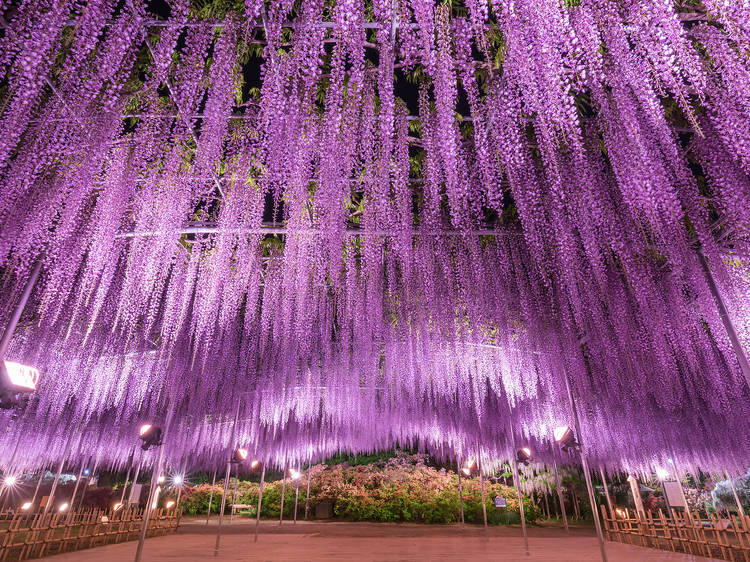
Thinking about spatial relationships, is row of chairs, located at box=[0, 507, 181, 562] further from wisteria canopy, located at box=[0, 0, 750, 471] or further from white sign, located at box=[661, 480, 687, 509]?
white sign, located at box=[661, 480, 687, 509]

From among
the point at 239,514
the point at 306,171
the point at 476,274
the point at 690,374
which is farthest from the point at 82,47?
the point at 239,514

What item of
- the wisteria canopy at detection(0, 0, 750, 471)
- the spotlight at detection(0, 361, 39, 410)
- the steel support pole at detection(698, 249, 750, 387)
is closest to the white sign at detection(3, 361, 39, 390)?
the spotlight at detection(0, 361, 39, 410)

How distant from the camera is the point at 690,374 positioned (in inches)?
386

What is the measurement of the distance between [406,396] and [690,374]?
736cm

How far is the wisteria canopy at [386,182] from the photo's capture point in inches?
130

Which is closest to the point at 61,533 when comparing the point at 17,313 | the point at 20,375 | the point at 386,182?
the point at 20,375

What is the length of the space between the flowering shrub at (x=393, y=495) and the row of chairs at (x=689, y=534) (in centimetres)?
608

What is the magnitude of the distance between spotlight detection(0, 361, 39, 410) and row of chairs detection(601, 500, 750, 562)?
990cm

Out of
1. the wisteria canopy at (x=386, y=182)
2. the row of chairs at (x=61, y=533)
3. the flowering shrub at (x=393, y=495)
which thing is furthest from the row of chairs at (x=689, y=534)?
the row of chairs at (x=61, y=533)

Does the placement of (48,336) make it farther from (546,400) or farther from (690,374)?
(690,374)

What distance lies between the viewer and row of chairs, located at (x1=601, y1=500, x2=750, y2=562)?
576cm

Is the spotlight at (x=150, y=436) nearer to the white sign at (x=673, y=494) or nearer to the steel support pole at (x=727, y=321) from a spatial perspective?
the steel support pole at (x=727, y=321)

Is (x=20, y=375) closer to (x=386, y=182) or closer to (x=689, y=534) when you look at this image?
(x=386, y=182)

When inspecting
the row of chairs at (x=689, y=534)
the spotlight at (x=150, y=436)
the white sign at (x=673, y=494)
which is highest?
the spotlight at (x=150, y=436)
